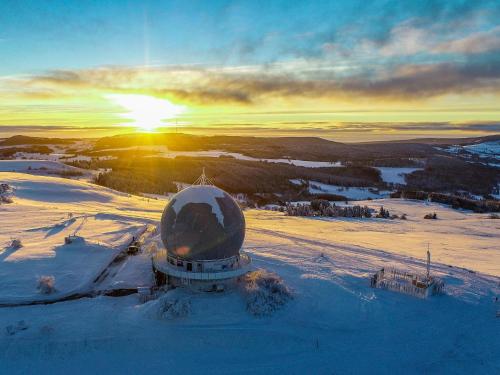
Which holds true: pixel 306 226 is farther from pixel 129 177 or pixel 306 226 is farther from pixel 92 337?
pixel 129 177

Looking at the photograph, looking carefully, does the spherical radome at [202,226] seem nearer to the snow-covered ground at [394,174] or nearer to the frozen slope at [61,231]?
the frozen slope at [61,231]

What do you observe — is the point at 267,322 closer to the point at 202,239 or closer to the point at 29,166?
the point at 202,239

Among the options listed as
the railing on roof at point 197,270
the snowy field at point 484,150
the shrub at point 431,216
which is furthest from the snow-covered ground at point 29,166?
the snowy field at point 484,150

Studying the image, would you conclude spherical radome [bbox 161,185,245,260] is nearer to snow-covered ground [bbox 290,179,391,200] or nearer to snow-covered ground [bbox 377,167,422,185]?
snow-covered ground [bbox 290,179,391,200]

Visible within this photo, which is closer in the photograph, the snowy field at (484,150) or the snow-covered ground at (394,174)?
the snow-covered ground at (394,174)

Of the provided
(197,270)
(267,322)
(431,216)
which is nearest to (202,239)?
(197,270)
